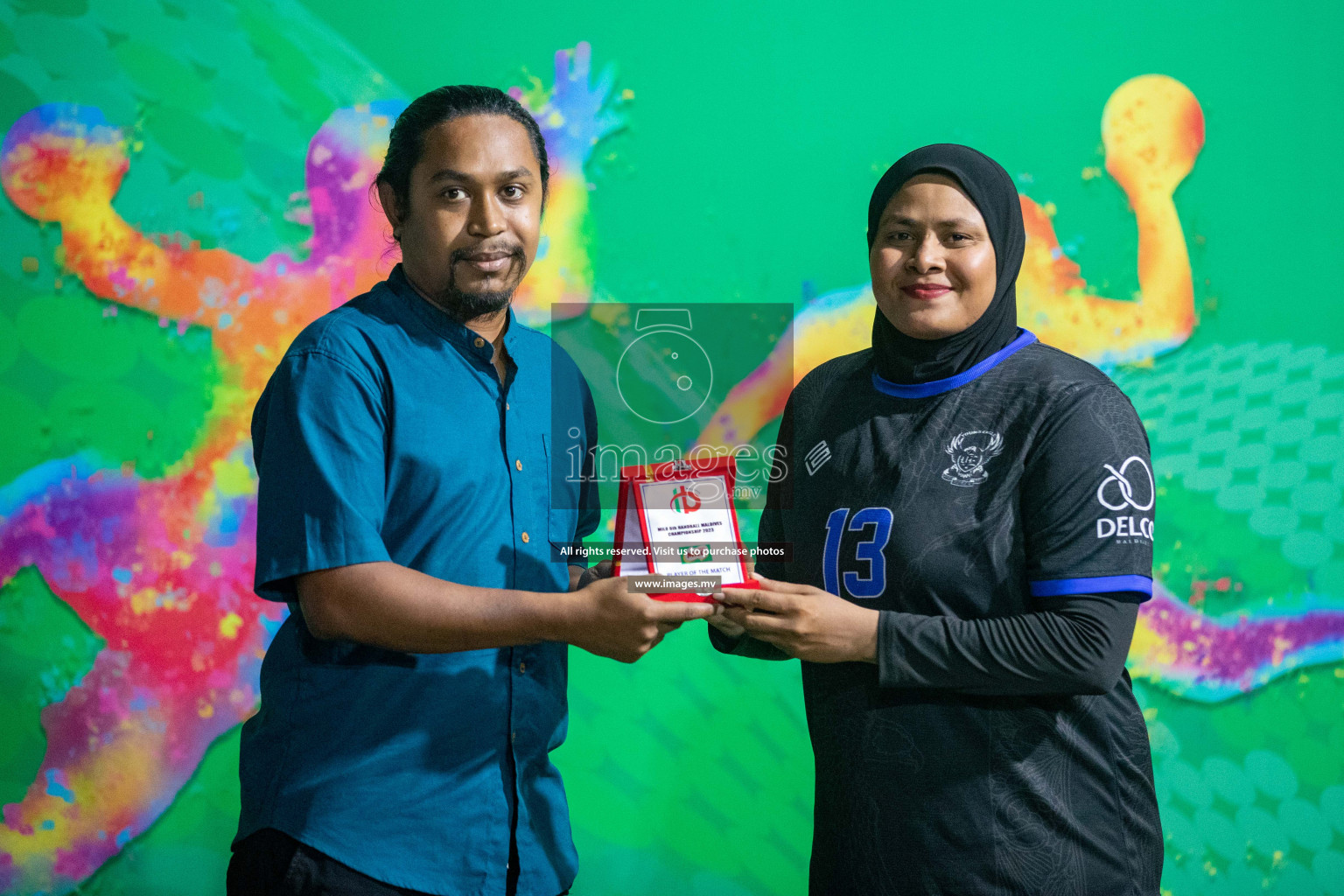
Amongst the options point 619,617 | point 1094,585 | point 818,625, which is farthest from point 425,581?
point 1094,585

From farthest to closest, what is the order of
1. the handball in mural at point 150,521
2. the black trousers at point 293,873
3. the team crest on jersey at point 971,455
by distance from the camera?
1. the handball in mural at point 150,521
2. the team crest on jersey at point 971,455
3. the black trousers at point 293,873

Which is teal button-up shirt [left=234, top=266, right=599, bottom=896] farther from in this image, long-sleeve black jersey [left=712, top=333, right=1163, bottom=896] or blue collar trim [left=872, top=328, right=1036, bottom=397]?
blue collar trim [left=872, top=328, right=1036, bottom=397]

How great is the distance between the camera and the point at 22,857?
2.32 meters

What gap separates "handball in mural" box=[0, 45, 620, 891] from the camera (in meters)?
2.31

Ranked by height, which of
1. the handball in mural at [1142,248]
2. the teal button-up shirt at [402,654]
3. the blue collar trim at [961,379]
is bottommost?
the teal button-up shirt at [402,654]

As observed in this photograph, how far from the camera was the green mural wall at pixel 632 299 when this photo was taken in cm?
232

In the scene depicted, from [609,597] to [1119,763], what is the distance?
683mm

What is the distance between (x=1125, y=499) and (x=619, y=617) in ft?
2.06

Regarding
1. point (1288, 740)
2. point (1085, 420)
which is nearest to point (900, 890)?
point (1085, 420)

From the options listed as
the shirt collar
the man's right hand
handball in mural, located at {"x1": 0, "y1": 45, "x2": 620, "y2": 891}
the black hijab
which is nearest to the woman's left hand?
the man's right hand

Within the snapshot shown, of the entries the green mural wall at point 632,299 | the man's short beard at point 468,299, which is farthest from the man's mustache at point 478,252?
the green mural wall at point 632,299

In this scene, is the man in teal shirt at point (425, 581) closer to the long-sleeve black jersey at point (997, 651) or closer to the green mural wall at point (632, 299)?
the long-sleeve black jersey at point (997, 651)

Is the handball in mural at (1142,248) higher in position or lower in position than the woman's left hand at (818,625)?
higher

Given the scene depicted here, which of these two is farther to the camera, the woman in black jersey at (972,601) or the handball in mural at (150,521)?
the handball in mural at (150,521)
